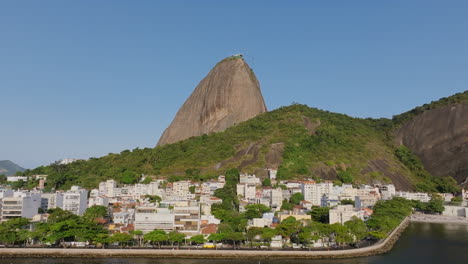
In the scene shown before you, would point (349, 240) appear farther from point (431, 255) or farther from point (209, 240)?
point (209, 240)

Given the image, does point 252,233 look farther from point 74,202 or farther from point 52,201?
point 52,201

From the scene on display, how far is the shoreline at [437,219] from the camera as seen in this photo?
58.9 meters

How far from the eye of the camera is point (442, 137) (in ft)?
313

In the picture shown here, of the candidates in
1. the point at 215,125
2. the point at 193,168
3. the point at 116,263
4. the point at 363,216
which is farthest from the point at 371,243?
the point at 215,125

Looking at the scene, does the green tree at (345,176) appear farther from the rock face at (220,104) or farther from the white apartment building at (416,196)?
the rock face at (220,104)

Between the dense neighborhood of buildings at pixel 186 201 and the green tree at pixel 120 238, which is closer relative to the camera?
the green tree at pixel 120 238

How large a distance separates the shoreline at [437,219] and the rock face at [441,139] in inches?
1007

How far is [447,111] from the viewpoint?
99.0 m

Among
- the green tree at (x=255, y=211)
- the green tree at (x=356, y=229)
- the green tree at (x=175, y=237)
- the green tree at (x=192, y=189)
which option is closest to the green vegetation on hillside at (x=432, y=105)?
the green tree at (x=192, y=189)

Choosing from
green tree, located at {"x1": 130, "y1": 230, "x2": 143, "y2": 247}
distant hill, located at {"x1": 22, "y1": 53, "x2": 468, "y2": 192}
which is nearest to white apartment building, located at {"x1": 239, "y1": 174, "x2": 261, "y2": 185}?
distant hill, located at {"x1": 22, "y1": 53, "x2": 468, "y2": 192}

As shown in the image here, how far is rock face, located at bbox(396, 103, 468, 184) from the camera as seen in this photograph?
88.3 m

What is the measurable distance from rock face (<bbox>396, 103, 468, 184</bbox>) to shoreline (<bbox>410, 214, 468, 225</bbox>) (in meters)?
25.6

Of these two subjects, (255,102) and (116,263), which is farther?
(255,102)

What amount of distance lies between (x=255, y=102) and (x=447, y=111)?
47244 mm
